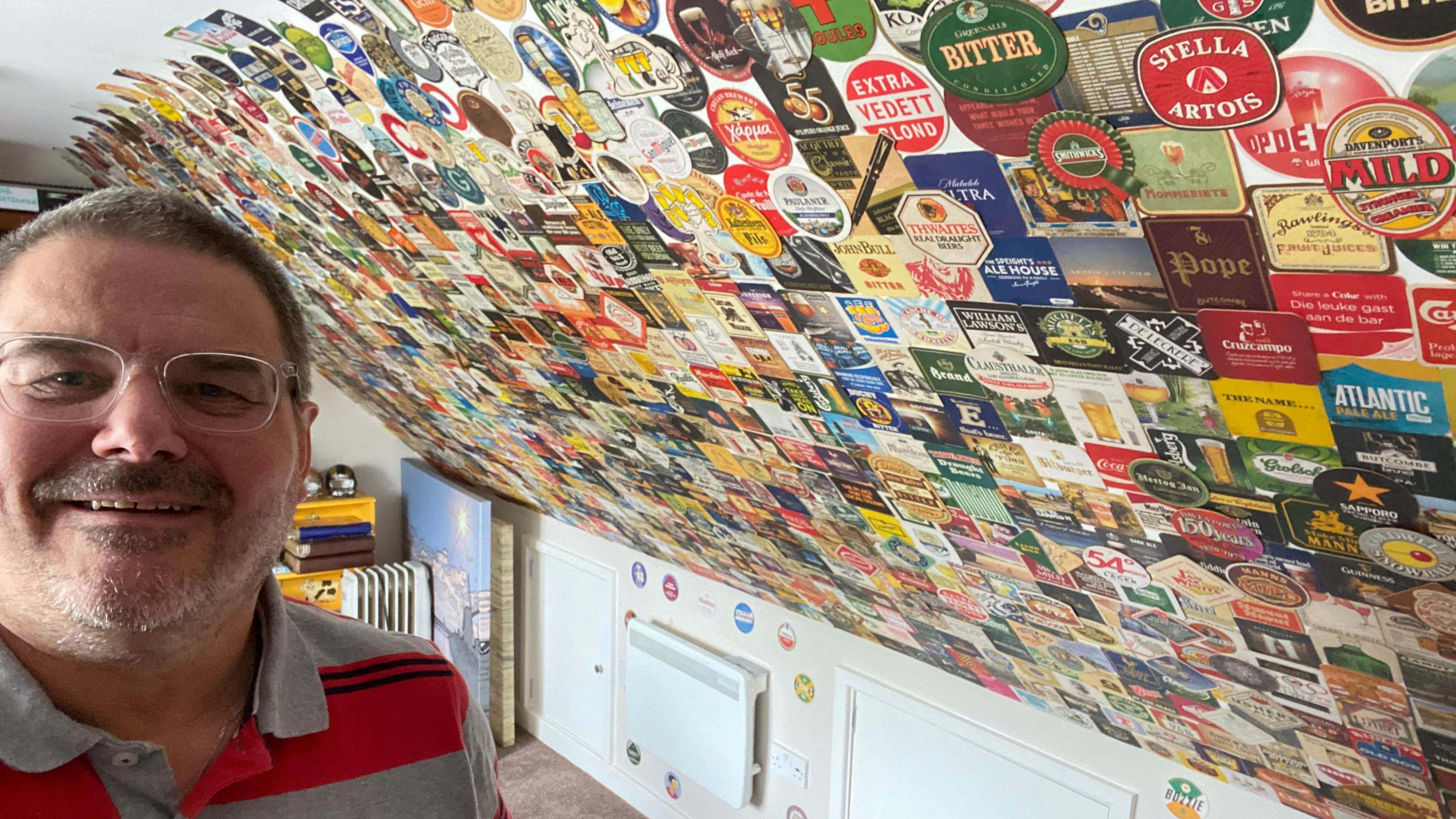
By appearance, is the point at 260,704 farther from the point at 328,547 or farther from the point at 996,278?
the point at 328,547

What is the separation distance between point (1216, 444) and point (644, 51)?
0.85 metres

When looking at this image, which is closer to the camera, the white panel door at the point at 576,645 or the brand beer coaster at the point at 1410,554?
the brand beer coaster at the point at 1410,554

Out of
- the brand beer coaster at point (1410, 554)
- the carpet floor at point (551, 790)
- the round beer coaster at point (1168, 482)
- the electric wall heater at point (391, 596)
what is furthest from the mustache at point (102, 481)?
the electric wall heater at point (391, 596)

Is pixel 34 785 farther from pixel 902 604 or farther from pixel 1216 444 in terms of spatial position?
pixel 902 604

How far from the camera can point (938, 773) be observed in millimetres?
2533

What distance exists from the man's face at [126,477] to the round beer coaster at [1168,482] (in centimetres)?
109

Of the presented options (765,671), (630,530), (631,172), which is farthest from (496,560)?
(631,172)

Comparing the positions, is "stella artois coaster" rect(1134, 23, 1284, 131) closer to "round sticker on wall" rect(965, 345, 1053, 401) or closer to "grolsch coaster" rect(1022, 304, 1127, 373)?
"grolsch coaster" rect(1022, 304, 1127, 373)

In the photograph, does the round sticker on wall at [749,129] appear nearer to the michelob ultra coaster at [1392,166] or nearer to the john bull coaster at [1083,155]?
the john bull coaster at [1083,155]

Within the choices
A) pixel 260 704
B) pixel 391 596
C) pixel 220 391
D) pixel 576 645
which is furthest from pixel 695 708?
pixel 220 391

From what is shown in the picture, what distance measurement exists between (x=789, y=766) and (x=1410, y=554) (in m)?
2.26

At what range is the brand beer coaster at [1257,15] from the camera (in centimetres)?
71

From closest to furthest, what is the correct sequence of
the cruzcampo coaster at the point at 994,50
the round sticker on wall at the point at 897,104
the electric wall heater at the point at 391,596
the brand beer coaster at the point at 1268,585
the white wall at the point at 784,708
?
1. the cruzcampo coaster at the point at 994,50
2. the round sticker on wall at the point at 897,104
3. the brand beer coaster at the point at 1268,585
4. the white wall at the point at 784,708
5. the electric wall heater at the point at 391,596

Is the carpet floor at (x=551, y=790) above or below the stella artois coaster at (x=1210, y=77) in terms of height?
below
